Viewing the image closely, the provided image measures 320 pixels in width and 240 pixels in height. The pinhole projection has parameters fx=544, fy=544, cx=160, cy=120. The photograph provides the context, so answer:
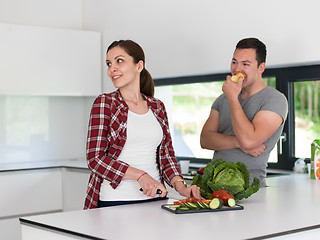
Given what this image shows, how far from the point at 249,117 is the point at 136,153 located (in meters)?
0.75

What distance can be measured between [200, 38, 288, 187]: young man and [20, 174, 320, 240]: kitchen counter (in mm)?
424

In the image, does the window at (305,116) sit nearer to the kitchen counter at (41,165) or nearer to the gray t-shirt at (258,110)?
the gray t-shirt at (258,110)

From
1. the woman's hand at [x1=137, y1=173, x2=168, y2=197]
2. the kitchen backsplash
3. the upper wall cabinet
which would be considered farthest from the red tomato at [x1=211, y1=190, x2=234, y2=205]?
the kitchen backsplash

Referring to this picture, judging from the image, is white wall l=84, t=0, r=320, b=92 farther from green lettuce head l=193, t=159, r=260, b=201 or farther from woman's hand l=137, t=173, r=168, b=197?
woman's hand l=137, t=173, r=168, b=197

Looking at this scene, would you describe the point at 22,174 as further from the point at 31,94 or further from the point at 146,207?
the point at 146,207

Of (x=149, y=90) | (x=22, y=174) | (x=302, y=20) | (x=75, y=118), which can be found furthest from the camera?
(x=75, y=118)

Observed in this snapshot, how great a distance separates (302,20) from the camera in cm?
334

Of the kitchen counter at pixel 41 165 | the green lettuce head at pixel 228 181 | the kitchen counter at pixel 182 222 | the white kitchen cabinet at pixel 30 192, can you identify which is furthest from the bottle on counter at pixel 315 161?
the white kitchen cabinet at pixel 30 192

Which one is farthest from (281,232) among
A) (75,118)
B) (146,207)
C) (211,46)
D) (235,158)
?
(75,118)

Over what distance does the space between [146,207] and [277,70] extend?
1.85m

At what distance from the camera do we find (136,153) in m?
2.39

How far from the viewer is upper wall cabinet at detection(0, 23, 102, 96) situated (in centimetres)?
438

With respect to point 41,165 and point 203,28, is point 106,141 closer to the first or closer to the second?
point 203,28

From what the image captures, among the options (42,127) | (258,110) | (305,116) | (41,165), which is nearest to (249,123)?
(258,110)
